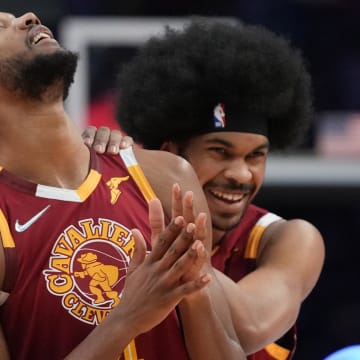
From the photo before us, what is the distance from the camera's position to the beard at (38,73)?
3764 millimetres

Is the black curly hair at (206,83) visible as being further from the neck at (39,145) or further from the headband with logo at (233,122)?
A: the neck at (39,145)

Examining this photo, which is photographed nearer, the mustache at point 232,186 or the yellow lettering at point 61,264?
the yellow lettering at point 61,264

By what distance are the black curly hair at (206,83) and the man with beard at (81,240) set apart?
811 millimetres

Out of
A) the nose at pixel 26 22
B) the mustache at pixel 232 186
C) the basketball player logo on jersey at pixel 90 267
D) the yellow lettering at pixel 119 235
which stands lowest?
the basketball player logo on jersey at pixel 90 267

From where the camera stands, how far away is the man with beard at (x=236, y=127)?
454cm

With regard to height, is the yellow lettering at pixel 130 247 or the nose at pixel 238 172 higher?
the nose at pixel 238 172

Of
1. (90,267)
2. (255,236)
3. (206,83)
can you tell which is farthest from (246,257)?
(90,267)

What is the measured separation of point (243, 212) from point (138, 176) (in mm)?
895

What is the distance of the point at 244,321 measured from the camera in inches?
160

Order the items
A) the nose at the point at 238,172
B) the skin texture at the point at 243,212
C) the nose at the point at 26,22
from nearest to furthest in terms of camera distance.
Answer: the nose at the point at 26,22 < the skin texture at the point at 243,212 < the nose at the point at 238,172

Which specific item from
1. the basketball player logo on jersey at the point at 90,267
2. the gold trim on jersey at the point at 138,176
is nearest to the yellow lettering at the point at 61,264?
the basketball player logo on jersey at the point at 90,267

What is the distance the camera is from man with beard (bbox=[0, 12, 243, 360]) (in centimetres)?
337

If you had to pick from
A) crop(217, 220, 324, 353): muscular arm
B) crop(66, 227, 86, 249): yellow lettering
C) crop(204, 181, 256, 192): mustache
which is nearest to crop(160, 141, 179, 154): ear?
crop(204, 181, 256, 192): mustache

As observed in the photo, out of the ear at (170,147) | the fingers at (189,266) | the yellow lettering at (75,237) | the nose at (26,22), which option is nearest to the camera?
the fingers at (189,266)
